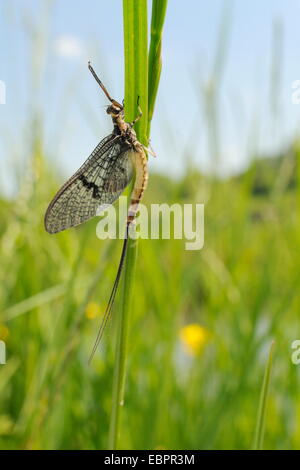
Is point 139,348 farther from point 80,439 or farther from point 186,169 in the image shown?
point 186,169

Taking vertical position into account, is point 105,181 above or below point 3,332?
below

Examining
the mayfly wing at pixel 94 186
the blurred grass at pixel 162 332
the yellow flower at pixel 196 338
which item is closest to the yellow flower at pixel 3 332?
the blurred grass at pixel 162 332

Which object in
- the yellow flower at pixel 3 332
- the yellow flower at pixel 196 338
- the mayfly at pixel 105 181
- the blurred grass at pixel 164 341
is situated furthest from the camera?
the yellow flower at pixel 196 338

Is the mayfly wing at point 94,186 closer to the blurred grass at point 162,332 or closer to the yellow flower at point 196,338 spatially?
the blurred grass at point 162,332

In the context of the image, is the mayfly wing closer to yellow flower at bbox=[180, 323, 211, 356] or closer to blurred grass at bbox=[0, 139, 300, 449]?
blurred grass at bbox=[0, 139, 300, 449]

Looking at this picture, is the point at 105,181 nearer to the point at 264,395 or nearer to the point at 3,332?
the point at 264,395

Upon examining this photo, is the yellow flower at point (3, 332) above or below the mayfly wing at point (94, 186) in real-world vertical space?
above

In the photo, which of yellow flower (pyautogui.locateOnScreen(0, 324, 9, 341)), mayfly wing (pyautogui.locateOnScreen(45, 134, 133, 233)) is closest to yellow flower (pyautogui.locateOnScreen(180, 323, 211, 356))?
yellow flower (pyautogui.locateOnScreen(0, 324, 9, 341))

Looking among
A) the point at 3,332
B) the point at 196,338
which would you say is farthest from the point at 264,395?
the point at 196,338
